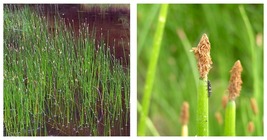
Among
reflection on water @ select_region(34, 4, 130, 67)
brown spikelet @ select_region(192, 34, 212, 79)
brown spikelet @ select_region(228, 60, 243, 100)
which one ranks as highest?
reflection on water @ select_region(34, 4, 130, 67)

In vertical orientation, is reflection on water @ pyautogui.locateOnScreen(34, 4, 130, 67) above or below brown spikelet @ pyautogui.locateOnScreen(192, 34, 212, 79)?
above

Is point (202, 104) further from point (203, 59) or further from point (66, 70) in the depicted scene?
point (66, 70)

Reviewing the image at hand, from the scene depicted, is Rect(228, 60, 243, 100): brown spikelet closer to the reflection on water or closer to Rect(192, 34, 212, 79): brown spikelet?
Rect(192, 34, 212, 79): brown spikelet

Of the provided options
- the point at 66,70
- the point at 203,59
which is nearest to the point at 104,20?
the point at 66,70

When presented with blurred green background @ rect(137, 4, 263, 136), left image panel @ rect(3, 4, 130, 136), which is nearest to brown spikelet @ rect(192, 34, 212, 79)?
left image panel @ rect(3, 4, 130, 136)

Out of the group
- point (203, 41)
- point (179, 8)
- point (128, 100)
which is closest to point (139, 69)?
point (179, 8)

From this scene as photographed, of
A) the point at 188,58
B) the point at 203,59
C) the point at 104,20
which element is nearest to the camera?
the point at 203,59
